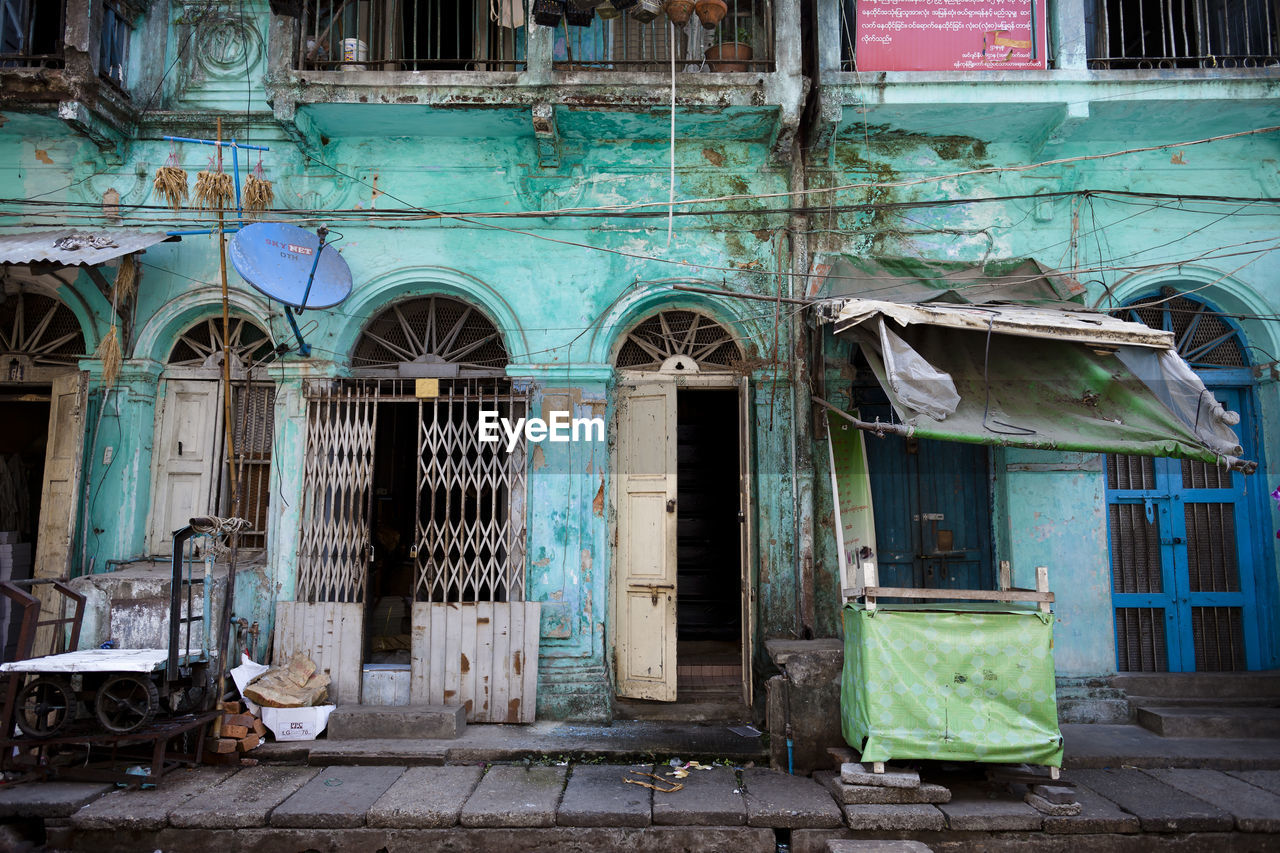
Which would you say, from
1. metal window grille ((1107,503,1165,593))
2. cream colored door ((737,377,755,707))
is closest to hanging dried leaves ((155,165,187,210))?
cream colored door ((737,377,755,707))

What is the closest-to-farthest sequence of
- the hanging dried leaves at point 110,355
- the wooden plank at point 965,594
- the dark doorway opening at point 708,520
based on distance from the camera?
the wooden plank at point 965,594 < the hanging dried leaves at point 110,355 < the dark doorway opening at point 708,520

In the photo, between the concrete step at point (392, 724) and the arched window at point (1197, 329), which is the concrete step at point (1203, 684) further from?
the concrete step at point (392, 724)

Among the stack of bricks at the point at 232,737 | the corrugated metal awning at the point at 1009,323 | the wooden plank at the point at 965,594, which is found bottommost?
the stack of bricks at the point at 232,737

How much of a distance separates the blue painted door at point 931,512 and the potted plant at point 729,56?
11.2 feet

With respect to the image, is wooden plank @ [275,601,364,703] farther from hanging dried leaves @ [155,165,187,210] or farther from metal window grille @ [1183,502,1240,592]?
metal window grille @ [1183,502,1240,592]

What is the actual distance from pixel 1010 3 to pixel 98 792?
8.96 meters

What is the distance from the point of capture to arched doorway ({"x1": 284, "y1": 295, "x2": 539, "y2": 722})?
6.19m

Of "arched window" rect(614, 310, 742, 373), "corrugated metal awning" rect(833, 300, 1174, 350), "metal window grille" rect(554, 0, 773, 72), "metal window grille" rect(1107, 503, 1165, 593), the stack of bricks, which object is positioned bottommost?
the stack of bricks

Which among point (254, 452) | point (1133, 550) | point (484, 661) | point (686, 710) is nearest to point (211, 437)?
point (254, 452)

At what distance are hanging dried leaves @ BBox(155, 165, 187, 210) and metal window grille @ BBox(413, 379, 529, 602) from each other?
2685 millimetres

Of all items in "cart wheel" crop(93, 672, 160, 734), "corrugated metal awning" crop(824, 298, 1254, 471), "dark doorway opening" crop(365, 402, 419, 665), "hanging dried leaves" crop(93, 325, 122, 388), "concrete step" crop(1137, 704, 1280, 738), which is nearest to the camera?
"cart wheel" crop(93, 672, 160, 734)

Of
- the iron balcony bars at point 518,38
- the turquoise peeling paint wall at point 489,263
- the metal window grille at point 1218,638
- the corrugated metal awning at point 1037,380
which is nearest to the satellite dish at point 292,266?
the turquoise peeling paint wall at point 489,263

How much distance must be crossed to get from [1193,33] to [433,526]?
811cm

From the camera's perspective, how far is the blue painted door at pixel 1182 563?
655cm
